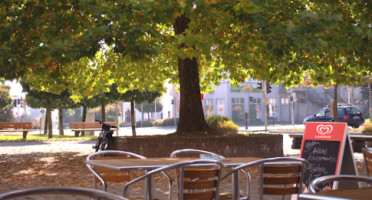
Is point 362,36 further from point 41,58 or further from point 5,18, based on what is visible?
point 5,18

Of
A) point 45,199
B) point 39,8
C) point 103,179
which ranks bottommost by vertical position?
point 45,199

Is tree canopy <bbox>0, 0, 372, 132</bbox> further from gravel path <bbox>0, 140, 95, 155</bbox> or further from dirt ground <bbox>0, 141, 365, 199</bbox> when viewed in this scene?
gravel path <bbox>0, 140, 95, 155</bbox>

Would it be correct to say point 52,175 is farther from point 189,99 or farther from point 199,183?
point 199,183

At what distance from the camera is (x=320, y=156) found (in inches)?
293

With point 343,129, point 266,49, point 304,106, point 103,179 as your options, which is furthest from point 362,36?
point 304,106

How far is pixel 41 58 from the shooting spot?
24.7ft

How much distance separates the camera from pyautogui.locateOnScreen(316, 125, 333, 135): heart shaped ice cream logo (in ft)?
24.4

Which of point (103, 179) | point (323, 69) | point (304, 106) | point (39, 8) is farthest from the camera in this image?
point (304, 106)

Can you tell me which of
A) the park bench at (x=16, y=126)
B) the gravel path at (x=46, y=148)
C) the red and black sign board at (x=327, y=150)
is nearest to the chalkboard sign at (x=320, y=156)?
the red and black sign board at (x=327, y=150)

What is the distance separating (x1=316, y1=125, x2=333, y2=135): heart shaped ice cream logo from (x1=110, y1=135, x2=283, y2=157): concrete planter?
Result: 547 centimetres

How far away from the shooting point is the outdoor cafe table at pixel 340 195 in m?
2.78

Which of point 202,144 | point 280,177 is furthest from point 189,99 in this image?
point 280,177

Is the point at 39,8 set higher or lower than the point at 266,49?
higher

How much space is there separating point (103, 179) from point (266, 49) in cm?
478
